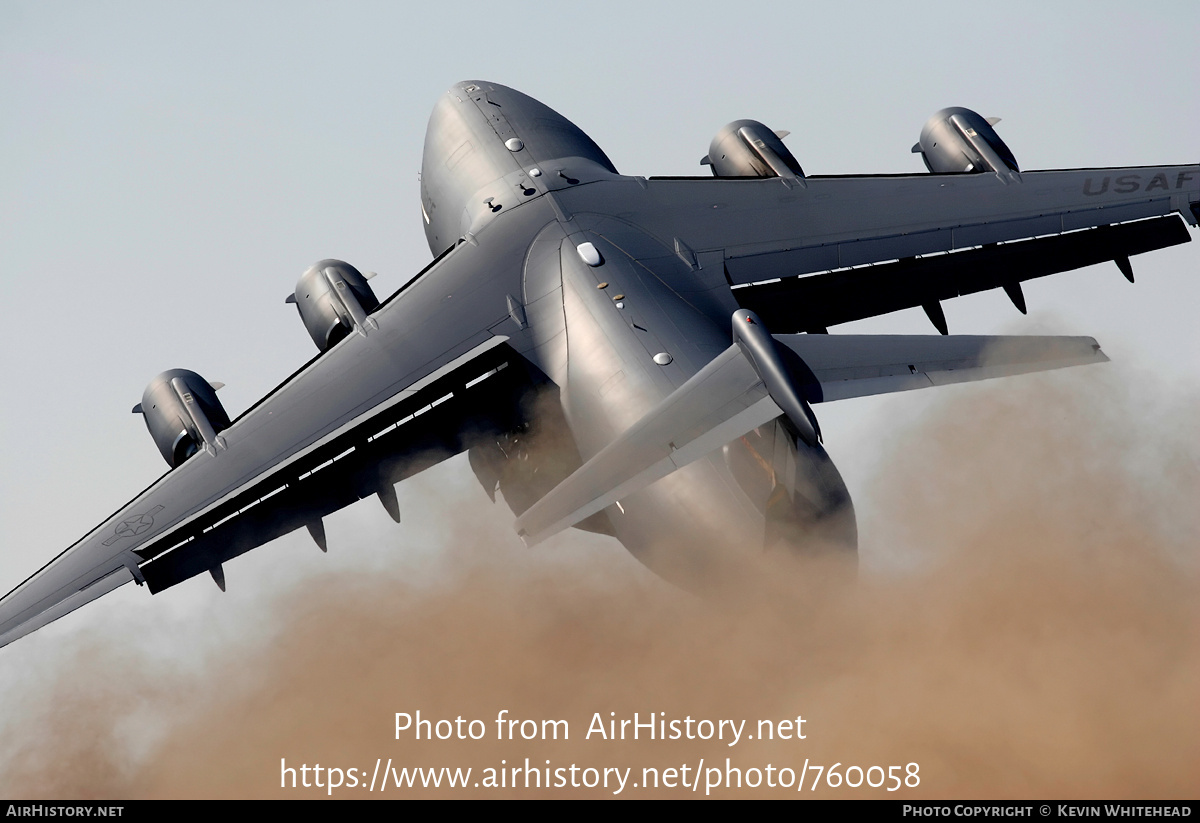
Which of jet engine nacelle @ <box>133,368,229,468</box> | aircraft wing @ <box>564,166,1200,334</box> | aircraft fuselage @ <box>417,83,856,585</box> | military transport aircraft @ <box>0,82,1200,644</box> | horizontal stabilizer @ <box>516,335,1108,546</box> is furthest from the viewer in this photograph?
aircraft wing @ <box>564,166,1200,334</box>

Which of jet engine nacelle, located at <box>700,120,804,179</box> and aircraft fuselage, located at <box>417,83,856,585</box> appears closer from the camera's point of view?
aircraft fuselage, located at <box>417,83,856,585</box>

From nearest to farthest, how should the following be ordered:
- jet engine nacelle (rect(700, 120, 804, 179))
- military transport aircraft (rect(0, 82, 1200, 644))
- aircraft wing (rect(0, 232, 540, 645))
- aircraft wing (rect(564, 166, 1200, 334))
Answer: military transport aircraft (rect(0, 82, 1200, 644)), aircraft wing (rect(0, 232, 540, 645)), aircraft wing (rect(564, 166, 1200, 334)), jet engine nacelle (rect(700, 120, 804, 179))

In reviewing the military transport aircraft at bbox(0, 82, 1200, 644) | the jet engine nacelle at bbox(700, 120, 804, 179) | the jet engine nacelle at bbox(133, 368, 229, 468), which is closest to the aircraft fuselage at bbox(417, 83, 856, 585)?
the military transport aircraft at bbox(0, 82, 1200, 644)

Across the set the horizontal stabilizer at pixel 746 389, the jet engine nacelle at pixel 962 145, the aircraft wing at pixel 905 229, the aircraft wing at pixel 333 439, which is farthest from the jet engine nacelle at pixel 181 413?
the jet engine nacelle at pixel 962 145

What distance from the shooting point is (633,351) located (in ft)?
59.3

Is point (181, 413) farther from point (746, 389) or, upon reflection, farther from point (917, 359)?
point (917, 359)

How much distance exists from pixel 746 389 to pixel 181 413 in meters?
10.3

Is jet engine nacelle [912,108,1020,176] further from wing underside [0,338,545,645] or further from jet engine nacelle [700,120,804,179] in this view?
wing underside [0,338,545,645]

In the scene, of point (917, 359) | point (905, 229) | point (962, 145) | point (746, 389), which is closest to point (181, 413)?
point (746, 389)

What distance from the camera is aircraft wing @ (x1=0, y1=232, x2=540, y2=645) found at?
19266 millimetres

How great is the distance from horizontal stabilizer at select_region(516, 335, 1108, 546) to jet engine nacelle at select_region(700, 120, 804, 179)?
9307 millimetres

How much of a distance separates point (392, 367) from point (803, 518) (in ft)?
→ 25.5

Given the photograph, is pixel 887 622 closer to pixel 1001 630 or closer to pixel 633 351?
pixel 1001 630
